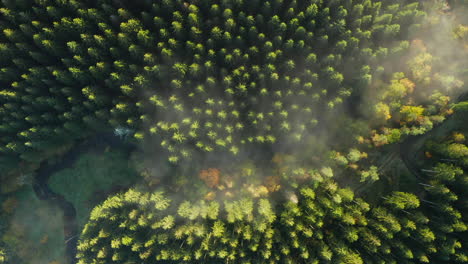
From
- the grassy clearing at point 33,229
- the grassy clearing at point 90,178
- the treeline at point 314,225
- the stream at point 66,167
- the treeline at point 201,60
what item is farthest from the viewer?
the grassy clearing at point 33,229

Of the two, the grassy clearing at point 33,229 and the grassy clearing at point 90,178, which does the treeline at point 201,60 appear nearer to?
the grassy clearing at point 90,178

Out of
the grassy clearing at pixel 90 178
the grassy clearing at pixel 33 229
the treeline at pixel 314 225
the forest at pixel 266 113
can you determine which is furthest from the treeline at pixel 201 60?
the grassy clearing at pixel 33 229

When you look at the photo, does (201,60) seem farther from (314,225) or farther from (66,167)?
(66,167)

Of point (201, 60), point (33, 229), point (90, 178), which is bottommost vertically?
point (33, 229)

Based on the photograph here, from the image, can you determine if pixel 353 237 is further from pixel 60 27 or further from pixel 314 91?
pixel 60 27

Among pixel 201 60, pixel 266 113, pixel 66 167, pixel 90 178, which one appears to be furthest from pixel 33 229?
pixel 266 113

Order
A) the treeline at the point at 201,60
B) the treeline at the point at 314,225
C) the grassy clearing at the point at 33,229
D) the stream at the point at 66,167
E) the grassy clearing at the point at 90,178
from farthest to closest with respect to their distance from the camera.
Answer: the grassy clearing at the point at 33,229, the stream at the point at 66,167, the grassy clearing at the point at 90,178, the treeline at the point at 314,225, the treeline at the point at 201,60

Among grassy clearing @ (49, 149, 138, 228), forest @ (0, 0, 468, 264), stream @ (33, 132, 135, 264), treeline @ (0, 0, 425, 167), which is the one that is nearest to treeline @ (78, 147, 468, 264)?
forest @ (0, 0, 468, 264)

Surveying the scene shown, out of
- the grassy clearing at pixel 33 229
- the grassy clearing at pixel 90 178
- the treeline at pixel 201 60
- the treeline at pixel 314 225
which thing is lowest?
the grassy clearing at pixel 33 229
